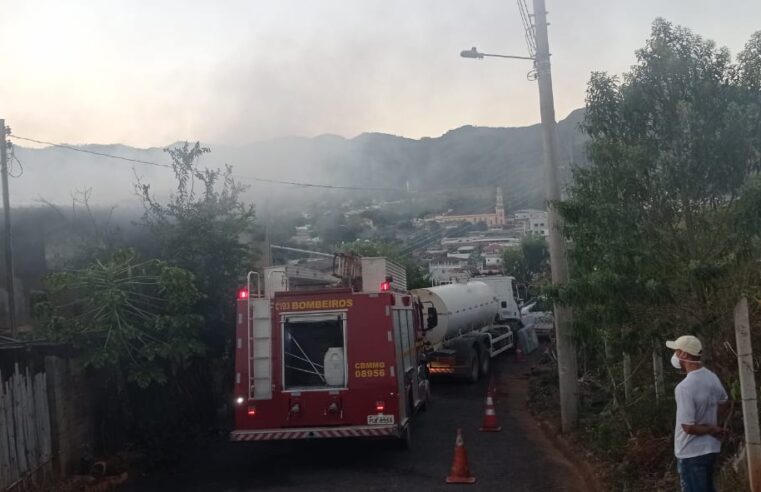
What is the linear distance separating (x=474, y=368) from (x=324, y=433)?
10.1 m

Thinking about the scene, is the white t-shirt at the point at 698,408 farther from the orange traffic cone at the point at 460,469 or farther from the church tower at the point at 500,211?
the church tower at the point at 500,211

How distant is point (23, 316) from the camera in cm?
1470

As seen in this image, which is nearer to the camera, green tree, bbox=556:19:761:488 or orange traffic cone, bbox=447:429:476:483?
green tree, bbox=556:19:761:488

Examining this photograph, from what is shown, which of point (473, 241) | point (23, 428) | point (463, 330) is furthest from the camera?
point (473, 241)

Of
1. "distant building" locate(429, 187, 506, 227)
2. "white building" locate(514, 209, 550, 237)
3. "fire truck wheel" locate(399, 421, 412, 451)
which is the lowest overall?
"fire truck wheel" locate(399, 421, 412, 451)

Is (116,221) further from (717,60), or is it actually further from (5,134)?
(717,60)

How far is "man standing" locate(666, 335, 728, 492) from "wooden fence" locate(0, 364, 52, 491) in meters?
6.58

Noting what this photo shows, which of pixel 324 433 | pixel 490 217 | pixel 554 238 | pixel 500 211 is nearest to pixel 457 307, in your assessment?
pixel 554 238

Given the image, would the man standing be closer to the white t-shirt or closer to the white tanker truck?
the white t-shirt

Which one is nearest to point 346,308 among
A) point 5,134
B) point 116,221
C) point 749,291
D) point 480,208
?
point 749,291

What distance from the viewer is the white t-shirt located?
5406mm

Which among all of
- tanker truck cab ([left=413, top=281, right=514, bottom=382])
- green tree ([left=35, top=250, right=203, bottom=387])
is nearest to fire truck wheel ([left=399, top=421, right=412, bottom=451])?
green tree ([left=35, top=250, right=203, bottom=387])

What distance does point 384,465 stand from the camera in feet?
35.1

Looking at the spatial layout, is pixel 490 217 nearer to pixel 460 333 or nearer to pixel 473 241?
pixel 473 241
